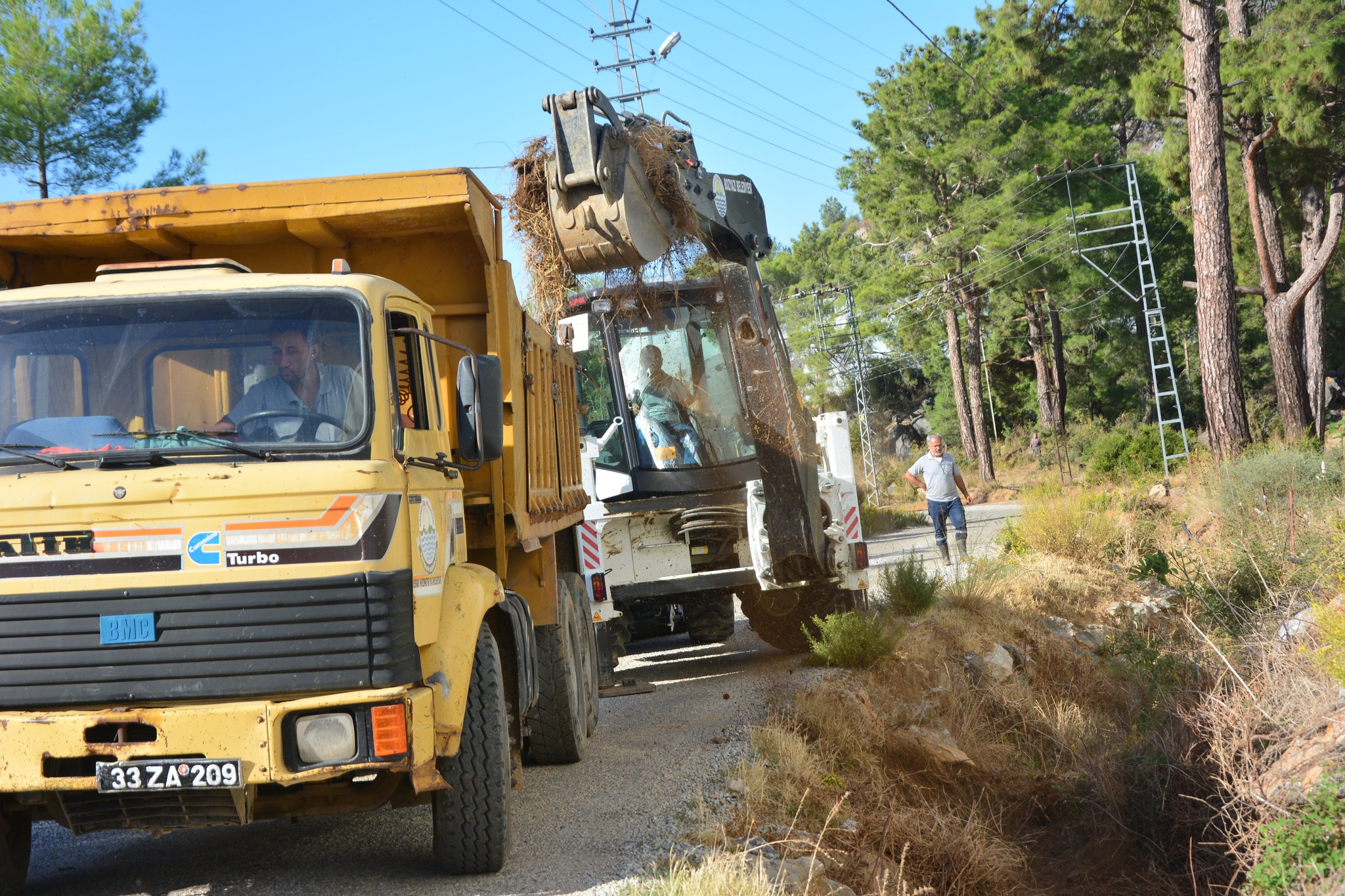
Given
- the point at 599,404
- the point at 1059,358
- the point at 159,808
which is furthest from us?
the point at 1059,358

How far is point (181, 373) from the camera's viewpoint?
441 centimetres

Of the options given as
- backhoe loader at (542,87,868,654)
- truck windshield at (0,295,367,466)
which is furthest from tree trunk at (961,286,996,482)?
truck windshield at (0,295,367,466)

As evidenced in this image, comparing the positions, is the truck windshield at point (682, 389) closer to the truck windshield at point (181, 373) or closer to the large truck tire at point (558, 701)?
the large truck tire at point (558, 701)

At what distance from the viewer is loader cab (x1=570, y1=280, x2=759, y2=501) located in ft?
Result: 32.2

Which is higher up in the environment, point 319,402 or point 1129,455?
point 1129,455

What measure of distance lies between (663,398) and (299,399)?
586cm

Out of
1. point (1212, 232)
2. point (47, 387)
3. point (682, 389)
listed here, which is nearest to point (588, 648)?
point (682, 389)

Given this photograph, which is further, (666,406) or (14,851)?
(666,406)

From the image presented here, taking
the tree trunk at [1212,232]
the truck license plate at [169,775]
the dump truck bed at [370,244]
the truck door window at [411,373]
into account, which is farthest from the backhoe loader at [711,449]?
the tree trunk at [1212,232]

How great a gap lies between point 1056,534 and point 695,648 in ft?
15.3

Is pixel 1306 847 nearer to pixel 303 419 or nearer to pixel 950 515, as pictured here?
pixel 303 419

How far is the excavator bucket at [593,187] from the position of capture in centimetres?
698

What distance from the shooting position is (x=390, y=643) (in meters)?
4.10

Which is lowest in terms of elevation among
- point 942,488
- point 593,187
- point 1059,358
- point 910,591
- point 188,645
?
point 910,591
